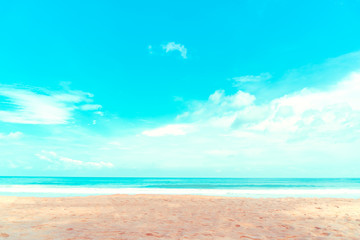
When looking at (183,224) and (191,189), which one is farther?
(191,189)

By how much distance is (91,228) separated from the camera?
7434mm

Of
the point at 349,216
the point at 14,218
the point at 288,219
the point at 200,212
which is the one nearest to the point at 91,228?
the point at 14,218

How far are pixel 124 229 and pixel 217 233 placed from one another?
9.20 ft

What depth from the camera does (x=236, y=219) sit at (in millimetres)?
8961

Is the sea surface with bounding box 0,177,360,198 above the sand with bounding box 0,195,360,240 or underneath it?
underneath

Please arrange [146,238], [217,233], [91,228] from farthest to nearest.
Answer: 1. [91,228]
2. [217,233]
3. [146,238]

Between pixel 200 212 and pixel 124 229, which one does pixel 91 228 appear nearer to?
pixel 124 229

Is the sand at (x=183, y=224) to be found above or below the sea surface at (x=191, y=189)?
above

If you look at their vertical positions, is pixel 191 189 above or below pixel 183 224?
below

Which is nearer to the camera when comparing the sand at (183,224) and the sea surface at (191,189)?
the sand at (183,224)

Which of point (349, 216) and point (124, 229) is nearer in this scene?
point (124, 229)

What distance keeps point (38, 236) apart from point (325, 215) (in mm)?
10409

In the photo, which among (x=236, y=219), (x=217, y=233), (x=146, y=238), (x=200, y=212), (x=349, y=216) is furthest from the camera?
(x=200, y=212)

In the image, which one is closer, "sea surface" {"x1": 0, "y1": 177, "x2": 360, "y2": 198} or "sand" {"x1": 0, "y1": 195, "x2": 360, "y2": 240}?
"sand" {"x1": 0, "y1": 195, "x2": 360, "y2": 240}
